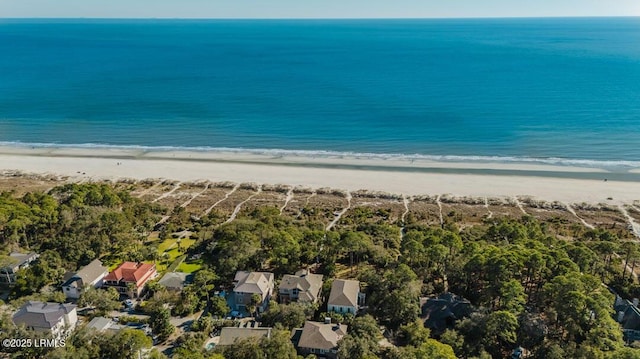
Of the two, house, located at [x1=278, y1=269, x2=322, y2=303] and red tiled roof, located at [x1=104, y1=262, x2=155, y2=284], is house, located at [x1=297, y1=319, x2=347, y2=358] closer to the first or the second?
house, located at [x1=278, y1=269, x2=322, y2=303]

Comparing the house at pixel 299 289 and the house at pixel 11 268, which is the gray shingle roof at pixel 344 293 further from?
the house at pixel 11 268

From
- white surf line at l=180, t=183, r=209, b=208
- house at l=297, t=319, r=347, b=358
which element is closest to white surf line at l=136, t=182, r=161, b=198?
white surf line at l=180, t=183, r=209, b=208

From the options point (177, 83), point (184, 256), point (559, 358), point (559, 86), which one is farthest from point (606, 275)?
point (177, 83)

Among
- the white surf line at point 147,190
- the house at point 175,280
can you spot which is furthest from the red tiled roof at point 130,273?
the white surf line at point 147,190

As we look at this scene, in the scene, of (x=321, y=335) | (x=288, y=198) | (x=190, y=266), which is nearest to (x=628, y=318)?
(x=321, y=335)

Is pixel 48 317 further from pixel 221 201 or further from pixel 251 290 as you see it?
pixel 221 201

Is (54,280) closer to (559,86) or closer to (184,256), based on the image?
(184,256)
